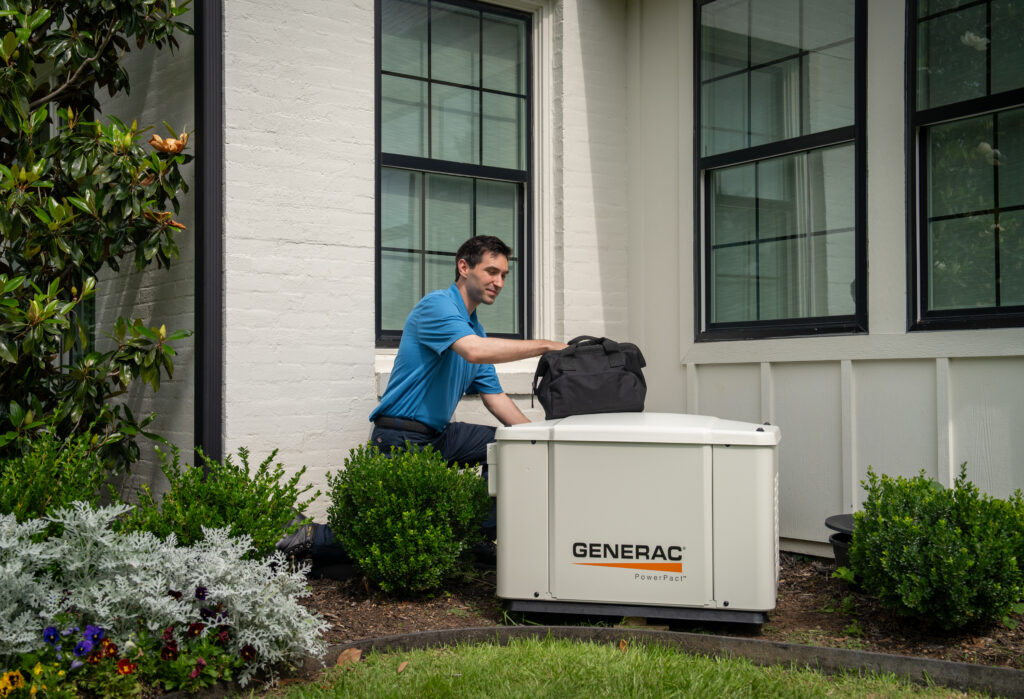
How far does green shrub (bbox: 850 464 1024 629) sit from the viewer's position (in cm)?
350

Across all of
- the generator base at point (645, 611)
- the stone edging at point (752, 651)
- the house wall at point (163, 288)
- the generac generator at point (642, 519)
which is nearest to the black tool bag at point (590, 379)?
the generac generator at point (642, 519)

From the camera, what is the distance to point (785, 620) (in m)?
4.11

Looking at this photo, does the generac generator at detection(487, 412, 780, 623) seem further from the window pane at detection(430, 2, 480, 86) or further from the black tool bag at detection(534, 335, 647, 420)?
the window pane at detection(430, 2, 480, 86)

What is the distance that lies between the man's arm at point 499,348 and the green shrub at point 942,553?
1.57 m

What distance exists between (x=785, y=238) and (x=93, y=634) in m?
4.15

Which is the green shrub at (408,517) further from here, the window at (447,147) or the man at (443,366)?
the window at (447,147)

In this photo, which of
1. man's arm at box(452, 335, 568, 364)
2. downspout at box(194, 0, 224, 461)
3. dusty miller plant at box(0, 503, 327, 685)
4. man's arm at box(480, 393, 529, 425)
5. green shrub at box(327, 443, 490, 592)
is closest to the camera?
dusty miller plant at box(0, 503, 327, 685)

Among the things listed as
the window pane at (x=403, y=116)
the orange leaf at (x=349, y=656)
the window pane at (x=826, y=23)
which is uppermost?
the window pane at (x=826, y=23)

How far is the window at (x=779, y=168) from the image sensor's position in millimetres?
5199

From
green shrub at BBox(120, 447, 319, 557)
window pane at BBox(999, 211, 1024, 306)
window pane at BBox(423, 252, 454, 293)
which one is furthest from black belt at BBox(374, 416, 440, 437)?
window pane at BBox(999, 211, 1024, 306)

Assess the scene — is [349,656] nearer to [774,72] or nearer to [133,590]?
[133,590]

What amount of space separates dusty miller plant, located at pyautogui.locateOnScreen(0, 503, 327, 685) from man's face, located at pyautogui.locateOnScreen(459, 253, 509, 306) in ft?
6.45

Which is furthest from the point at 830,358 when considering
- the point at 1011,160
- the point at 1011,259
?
the point at 1011,160

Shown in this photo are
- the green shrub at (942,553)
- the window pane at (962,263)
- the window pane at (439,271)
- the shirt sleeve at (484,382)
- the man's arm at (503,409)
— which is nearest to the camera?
the green shrub at (942,553)
